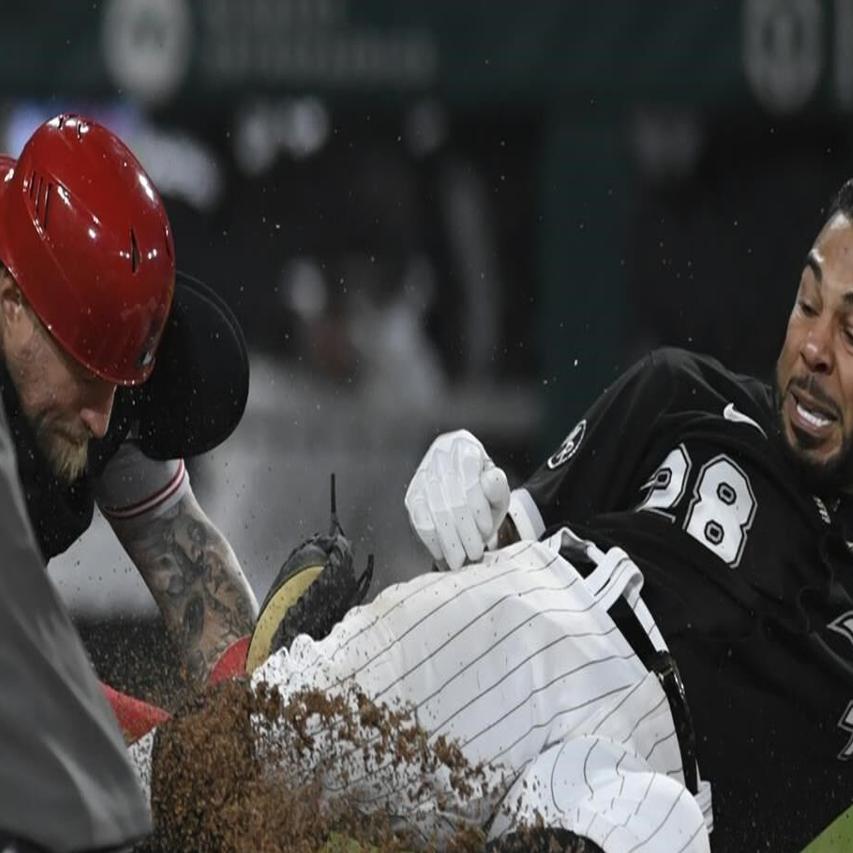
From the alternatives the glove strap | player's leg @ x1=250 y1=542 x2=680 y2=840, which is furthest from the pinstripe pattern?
the glove strap

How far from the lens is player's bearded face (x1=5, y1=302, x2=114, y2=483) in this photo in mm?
2090

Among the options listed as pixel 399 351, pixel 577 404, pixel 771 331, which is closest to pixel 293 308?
pixel 399 351

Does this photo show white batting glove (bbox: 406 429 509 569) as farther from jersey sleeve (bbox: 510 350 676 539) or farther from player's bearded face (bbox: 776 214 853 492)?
player's bearded face (bbox: 776 214 853 492)

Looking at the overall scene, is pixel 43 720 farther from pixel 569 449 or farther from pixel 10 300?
pixel 569 449

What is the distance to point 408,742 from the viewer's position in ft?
6.22

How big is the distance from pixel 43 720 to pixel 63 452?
132 cm

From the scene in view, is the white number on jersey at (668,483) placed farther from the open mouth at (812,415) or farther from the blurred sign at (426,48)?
the blurred sign at (426,48)

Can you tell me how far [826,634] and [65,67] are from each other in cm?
347

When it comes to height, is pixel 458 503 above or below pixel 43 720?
below

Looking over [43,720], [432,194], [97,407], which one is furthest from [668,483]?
[432,194]

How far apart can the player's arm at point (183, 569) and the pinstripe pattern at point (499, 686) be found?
50 cm

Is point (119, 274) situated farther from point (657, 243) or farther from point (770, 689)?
point (657, 243)

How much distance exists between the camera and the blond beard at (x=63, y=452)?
2112 millimetres

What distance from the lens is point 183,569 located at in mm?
2492
